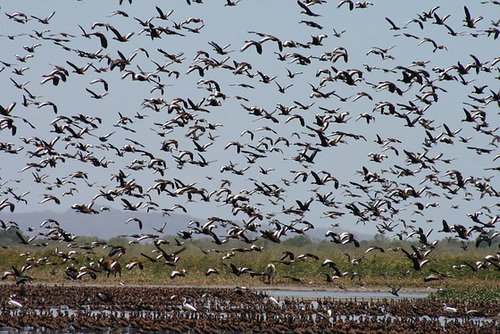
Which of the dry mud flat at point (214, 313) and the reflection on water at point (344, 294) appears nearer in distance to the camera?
the dry mud flat at point (214, 313)

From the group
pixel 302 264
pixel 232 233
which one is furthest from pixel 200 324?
pixel 302 264

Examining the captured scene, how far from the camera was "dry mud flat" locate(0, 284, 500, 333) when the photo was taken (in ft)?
88.3

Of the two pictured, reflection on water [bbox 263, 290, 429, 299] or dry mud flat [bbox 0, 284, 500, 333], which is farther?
reflection on water [bbox 263, 290, 429, 299]

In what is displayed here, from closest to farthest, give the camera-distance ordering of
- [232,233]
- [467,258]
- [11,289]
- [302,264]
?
[232,233], [11,289], [302,264], [467,258]

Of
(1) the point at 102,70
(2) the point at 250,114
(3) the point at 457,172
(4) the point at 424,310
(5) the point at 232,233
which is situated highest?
(1) the point at 102,70

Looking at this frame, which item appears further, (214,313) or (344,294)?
(344,294)

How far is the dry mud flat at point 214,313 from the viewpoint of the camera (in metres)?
26.9

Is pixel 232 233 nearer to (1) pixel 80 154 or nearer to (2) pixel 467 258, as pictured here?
(1) pixel 80 154

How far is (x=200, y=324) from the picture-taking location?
27234 millimetres

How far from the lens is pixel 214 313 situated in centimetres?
3209

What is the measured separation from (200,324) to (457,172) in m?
14.2

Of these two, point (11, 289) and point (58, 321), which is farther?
point (11, 289)

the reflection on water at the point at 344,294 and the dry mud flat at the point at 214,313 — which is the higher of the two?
the dry mud flat at the point at 214,313

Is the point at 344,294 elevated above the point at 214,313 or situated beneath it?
situated beneath
